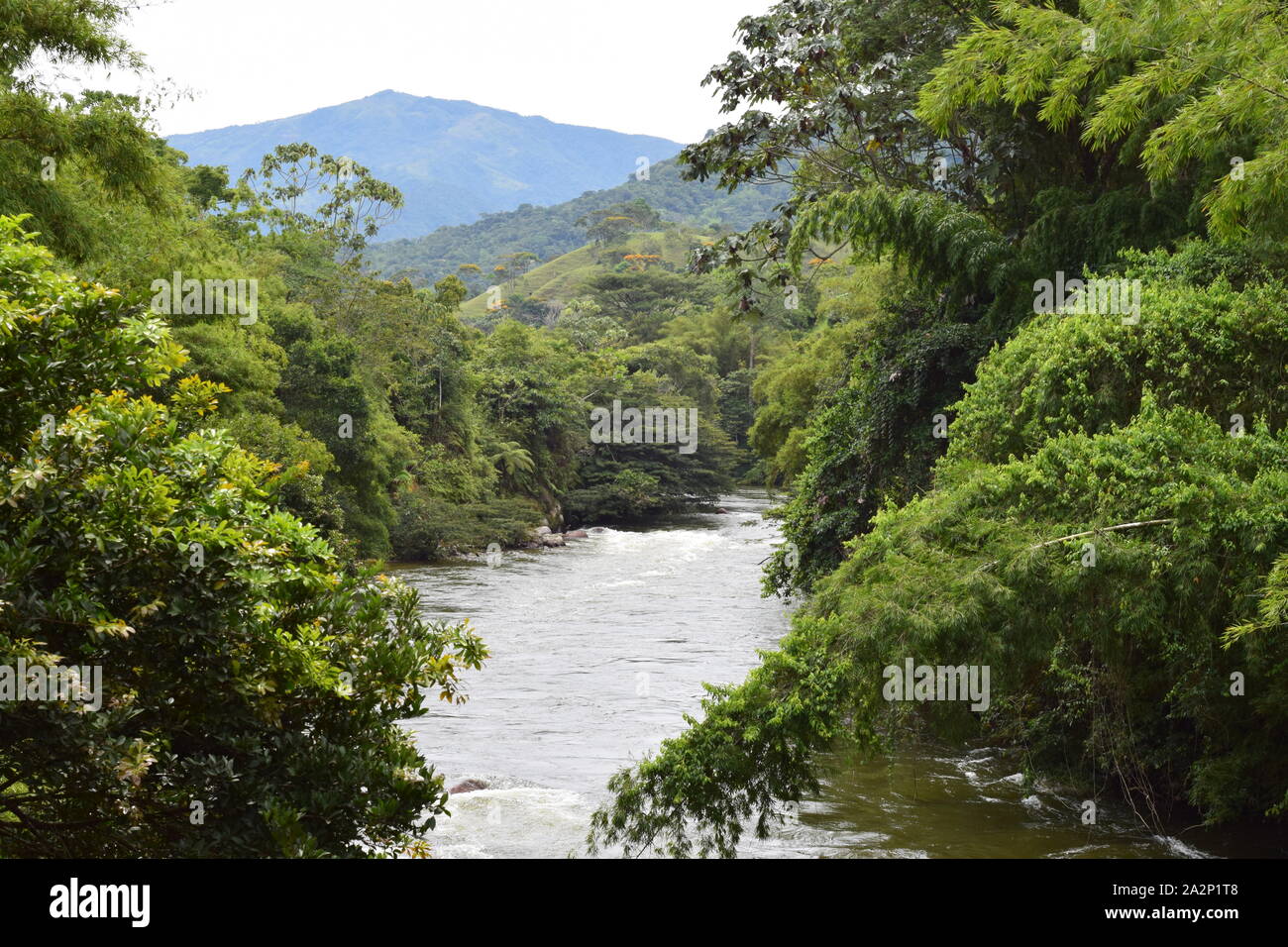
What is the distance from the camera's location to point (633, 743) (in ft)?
38.0

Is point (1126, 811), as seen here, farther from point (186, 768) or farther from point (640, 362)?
point (640, 362)

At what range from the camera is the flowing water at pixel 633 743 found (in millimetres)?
8297

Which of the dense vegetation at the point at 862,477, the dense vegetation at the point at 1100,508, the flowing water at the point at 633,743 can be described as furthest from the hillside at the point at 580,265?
the dense vegetation at the point at 1100,508

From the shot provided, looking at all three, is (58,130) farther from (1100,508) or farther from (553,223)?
(553,223)

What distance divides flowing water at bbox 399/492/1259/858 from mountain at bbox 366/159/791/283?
9723 centimetres

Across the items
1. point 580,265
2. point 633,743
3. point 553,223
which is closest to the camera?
point 633,743

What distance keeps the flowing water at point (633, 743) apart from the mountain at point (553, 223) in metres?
97.2

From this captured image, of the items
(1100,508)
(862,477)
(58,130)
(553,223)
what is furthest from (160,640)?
(553,223)

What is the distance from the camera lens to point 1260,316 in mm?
7867

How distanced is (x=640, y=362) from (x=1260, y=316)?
134 ft

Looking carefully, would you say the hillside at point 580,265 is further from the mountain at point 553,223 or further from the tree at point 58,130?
the tree at point 58,130

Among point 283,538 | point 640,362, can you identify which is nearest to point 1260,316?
point 283,538

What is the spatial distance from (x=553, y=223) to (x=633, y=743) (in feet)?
405

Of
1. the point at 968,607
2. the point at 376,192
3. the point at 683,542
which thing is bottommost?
the point at 683,542
